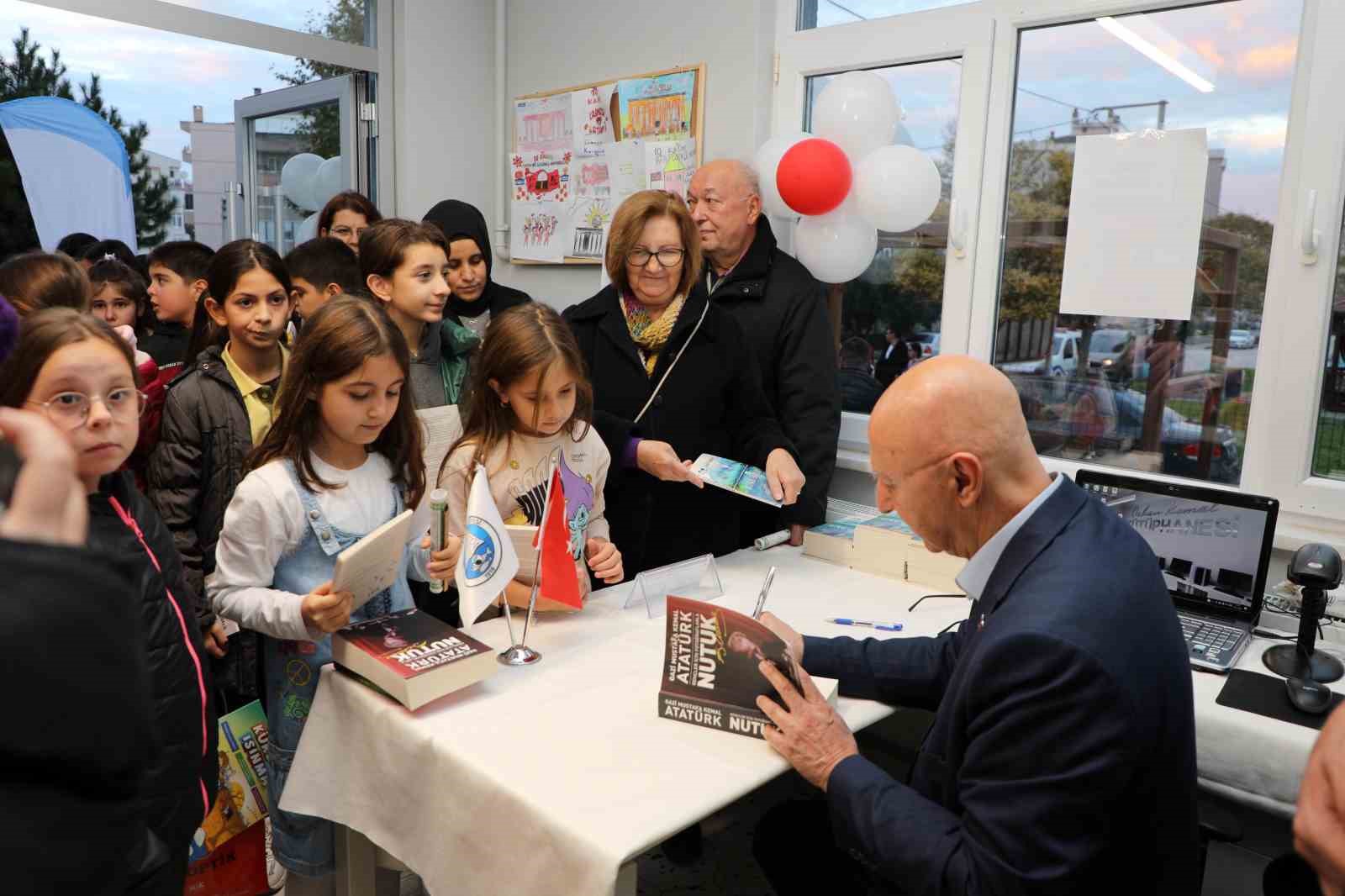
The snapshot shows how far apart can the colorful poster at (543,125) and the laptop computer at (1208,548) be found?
108 inches

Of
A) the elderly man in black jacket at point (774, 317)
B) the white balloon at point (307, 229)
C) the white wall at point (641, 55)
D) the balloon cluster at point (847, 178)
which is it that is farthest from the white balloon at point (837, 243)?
the white balloon at point (307, 229)

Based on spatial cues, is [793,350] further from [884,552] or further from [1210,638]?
[1210,638]

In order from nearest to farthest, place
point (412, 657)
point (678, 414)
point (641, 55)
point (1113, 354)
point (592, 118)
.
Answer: point (412, 657), point (678, 414), point (1113, 354), point (641, 55), point (592, 118)

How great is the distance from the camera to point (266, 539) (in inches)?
66.9

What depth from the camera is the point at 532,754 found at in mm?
1396

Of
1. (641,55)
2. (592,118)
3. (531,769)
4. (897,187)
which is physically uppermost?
(641,55)

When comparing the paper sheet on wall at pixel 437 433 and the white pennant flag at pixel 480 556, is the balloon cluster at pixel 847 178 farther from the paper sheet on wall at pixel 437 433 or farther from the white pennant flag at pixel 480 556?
the white pennant flag at pixel 480 556

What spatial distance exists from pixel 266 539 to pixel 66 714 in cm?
116

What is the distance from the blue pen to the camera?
6.51 ft

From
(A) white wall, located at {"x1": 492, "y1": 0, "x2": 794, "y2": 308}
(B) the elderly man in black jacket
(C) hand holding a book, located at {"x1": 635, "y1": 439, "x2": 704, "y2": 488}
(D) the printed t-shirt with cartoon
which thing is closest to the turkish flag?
(D) the printed t-shirt with cartoon

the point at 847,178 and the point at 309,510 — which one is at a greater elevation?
the point at 847,178

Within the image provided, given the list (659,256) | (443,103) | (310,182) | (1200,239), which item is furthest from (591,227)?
(1200,239)

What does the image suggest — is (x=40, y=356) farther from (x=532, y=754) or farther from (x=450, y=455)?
(x=532, y=754)

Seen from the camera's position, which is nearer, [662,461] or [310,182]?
[662,461]
